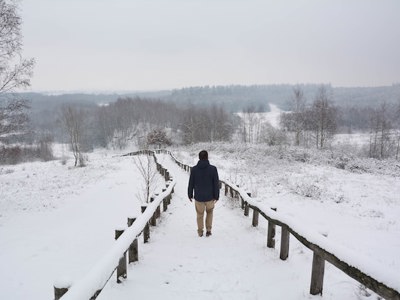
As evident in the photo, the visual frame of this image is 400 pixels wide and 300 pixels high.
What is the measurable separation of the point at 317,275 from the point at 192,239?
390 centimetres

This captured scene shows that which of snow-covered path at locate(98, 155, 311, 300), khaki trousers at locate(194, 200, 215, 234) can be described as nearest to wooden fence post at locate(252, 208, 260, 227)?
snow-covered path at locate(98, 155, 311, 300)

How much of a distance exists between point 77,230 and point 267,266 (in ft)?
24.3

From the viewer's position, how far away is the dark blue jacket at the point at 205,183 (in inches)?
318

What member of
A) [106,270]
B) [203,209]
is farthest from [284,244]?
[106,270]

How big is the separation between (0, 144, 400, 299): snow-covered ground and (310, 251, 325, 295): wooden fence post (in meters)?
0.15

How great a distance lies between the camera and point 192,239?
8.05 m

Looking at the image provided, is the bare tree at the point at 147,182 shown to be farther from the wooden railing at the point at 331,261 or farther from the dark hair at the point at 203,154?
the wooden railing at the point at 331,261

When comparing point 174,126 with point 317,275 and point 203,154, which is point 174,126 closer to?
point 203,154

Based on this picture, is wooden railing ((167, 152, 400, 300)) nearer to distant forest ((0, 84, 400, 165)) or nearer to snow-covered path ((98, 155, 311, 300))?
snow-covered path ((98, 155, 311, 300))

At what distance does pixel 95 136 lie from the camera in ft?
356

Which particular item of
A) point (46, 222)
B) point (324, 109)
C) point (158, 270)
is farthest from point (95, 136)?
point (158, 270)

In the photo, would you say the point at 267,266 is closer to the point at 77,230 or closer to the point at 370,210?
the point at 77,230

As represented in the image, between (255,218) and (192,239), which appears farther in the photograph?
(255,218)

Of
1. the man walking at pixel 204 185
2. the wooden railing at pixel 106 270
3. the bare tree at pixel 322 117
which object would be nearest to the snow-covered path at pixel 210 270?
the wooden railing at pixel 106 270
